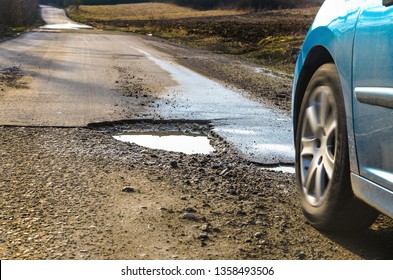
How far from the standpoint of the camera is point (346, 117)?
9.45 ft

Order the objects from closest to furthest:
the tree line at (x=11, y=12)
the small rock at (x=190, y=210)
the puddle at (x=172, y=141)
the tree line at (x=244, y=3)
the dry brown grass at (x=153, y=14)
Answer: the small rock at (x=190, y=210) → the puddle at (x=172, y=141) → the tree line at (x=11, y=12) → the dry brown grass at (x=153, y=14) → the tree line at (x=244, y=3)

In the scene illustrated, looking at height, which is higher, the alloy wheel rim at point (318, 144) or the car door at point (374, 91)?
the car door at point (374, 91)

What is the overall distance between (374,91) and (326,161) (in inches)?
23.6

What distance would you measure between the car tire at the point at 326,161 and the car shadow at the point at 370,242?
7cm

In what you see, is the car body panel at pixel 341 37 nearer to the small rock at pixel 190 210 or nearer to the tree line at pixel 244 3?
the small rock at pixel 190 210

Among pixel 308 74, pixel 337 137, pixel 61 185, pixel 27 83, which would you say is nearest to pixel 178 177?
pixel 61 185

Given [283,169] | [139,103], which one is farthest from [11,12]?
[283,169]

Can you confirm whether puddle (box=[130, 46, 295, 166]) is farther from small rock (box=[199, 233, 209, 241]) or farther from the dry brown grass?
the dry brown grass

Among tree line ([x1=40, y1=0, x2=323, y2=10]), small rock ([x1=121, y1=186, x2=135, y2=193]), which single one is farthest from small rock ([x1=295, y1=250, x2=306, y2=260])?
tree line ([x1=40, y1=0, x2=323, y2=10])

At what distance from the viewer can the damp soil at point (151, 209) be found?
2.90m

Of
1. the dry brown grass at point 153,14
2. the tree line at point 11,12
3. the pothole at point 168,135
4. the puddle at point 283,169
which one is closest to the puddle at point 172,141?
the pothole at point 168,135

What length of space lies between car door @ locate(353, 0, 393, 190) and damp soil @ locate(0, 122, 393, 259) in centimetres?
50
